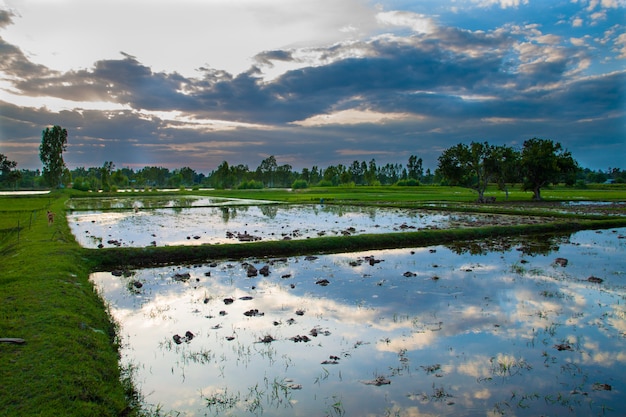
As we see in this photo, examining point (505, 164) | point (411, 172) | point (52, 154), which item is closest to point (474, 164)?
point (505, 164)

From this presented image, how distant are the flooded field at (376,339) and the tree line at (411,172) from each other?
119ft

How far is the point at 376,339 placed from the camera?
353 inches

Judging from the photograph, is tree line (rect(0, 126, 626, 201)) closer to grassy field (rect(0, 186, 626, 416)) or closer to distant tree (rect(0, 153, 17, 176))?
distant tree (rect(0, 153, 17, 176))

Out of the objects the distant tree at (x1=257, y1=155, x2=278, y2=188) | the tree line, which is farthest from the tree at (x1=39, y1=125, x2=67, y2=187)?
the distant tree at (x1=257, y1=155, x2=278, y2=188)

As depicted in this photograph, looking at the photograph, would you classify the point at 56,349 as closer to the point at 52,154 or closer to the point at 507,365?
the point at 507,365

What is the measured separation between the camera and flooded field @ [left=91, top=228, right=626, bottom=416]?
21.6 ft

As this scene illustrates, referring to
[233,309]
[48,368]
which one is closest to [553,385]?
[233,309]

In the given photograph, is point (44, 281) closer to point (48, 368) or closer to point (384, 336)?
point (48, 368)

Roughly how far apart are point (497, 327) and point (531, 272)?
661 centimetres

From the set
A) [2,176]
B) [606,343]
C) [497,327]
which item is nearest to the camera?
[606,343]

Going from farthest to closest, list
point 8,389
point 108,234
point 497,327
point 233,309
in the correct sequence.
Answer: point 108,234
point 233,309
point 497,327
point 8,389

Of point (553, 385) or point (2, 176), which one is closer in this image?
point (553, 385)

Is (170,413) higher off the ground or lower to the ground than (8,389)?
lower

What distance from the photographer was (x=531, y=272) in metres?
15.0
